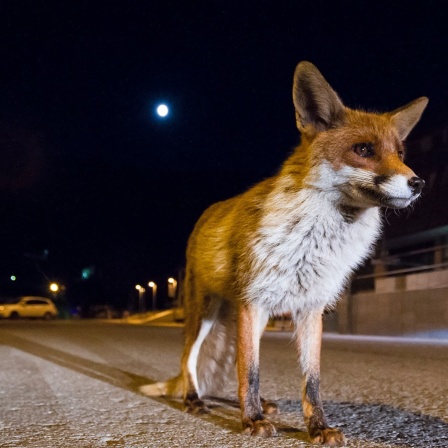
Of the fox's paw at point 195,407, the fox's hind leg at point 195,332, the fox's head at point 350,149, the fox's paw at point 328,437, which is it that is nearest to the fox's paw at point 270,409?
the fox's paw at point 195,407

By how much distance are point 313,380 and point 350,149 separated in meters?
1.45

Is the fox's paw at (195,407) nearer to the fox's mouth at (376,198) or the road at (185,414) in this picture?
the road at (185,414)

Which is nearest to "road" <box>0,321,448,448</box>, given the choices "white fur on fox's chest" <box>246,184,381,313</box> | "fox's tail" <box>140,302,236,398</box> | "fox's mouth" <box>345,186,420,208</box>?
"fox's tail" <box>140,302,236,398</box>

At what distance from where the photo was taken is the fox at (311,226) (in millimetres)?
3443

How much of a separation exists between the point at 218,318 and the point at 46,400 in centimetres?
161

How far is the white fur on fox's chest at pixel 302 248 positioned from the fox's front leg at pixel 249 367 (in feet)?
0.39

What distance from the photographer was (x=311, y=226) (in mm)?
3559

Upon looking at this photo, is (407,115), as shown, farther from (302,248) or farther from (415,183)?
(302,248)

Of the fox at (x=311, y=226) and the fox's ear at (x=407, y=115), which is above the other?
the fox's ear at (x=407, y=115)

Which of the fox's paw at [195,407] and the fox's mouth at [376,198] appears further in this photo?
the fox's paw at [195,407]

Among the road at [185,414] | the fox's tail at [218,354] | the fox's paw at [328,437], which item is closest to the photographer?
the fox's paw at [328,437]

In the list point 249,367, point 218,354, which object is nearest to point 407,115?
point 249,367

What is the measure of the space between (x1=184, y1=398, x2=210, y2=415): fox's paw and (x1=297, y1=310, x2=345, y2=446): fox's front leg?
909mm

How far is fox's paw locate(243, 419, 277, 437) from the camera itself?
3.40 metres
